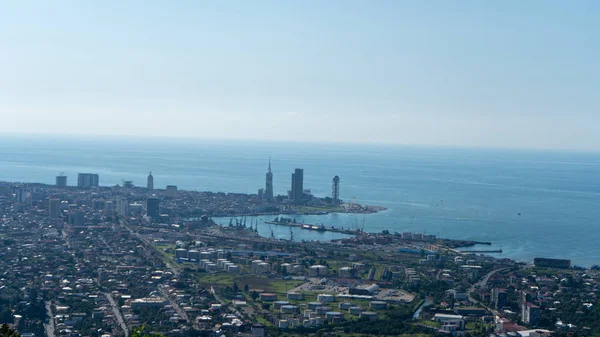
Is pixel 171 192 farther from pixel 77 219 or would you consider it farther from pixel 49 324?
pixel 49 324

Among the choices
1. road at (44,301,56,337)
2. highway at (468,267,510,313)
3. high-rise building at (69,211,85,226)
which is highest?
high-rise building at (69,211,85,226)

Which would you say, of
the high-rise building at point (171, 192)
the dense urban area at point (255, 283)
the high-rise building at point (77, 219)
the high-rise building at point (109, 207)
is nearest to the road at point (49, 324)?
the dense urban area at point (255, 283)

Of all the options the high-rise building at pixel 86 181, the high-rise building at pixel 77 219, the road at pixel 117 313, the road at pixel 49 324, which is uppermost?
the high-rise building at pixel 86 181

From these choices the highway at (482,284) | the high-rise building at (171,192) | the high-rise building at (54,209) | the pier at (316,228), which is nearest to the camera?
the highway at (482,284)

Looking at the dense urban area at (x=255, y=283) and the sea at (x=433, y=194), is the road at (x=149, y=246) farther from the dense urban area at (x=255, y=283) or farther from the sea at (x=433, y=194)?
the sea at (x=433, y=194)

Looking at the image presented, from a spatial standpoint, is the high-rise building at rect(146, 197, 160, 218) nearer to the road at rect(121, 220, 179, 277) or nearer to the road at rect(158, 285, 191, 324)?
the road at rect(121, 220, 179, 277)

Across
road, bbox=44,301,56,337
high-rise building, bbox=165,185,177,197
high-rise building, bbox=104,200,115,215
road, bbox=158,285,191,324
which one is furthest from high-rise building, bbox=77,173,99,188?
road, bbox=44,301,56,337

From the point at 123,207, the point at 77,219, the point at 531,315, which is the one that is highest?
the point at 123,207

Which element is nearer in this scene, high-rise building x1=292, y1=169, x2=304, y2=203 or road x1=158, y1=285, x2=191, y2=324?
road x1=158, y1=285, x2=191, y2=324

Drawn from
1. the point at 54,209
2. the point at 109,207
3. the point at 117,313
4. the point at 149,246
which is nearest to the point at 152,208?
the point at 109,207
